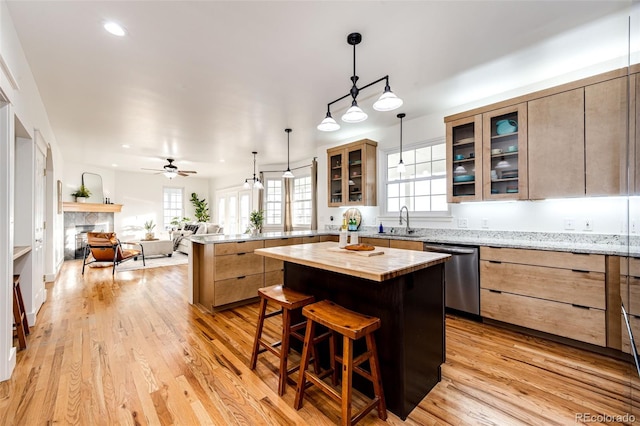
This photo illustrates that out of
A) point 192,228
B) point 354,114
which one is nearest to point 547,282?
point 354,114

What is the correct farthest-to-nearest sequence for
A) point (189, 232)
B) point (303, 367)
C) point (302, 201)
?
point (189, 232)
point (302, 201)
point (303, 367)

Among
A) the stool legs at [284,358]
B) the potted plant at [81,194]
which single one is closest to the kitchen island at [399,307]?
the stool legs at [284,358]

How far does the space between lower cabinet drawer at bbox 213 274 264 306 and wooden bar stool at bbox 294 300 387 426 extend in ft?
6.39

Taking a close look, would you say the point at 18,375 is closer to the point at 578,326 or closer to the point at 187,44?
the point at 187,44

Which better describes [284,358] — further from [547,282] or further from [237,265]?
[547,282]

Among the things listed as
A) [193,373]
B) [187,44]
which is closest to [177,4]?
[187,44]

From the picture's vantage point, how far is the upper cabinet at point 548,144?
2.40 m

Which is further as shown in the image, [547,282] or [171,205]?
[171,205]

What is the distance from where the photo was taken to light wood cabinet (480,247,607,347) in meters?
2.30

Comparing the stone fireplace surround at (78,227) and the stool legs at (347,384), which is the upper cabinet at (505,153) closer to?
the stool legs at (347,384)

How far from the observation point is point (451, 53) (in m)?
2.44

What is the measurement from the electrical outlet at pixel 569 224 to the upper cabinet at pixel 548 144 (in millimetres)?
368

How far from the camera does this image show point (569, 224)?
2.83m

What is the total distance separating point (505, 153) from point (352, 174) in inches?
90.7
